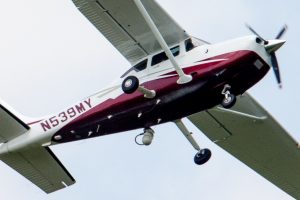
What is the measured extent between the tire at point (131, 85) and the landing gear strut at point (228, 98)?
6.63ft

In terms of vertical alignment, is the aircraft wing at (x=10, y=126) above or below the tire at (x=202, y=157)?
above

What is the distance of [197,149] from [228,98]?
2513mm

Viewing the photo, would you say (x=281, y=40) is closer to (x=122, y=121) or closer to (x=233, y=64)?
(x=233, y=64)

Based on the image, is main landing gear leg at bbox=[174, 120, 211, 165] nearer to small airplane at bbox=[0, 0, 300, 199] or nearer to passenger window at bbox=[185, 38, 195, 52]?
small airplane at bbox=[0, 0, 300, 199]

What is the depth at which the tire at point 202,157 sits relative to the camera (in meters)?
25.1

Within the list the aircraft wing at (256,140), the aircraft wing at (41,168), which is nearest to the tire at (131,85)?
the aircraft wing at (256,140)

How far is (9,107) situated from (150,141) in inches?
173

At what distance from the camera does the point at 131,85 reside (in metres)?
23.4

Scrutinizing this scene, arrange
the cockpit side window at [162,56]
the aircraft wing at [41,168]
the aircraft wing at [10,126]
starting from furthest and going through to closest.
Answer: the aircraft wing at [41,168] < the aircraft wing at [10,126] < the cockpit side window at [162,56]

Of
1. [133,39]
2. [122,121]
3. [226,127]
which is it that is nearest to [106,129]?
[122,121]

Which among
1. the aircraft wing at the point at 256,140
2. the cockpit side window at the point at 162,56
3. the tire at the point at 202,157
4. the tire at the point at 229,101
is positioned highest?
the cockpit side window at the point at 162,56

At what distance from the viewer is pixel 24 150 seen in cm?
2598

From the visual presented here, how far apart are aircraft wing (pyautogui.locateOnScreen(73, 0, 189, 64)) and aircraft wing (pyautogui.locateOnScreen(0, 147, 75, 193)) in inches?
137

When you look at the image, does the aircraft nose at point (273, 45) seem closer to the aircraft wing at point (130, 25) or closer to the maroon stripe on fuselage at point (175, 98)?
the maroon stripe on fuselage at point (175, 98)
